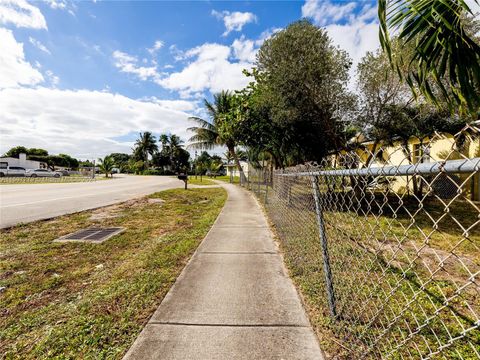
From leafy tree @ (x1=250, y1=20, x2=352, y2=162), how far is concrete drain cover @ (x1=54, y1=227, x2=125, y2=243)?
273 inches

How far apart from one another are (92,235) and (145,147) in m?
72.0

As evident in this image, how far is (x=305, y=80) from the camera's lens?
9234 millimetres

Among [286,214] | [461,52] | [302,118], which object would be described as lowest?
[286,214]

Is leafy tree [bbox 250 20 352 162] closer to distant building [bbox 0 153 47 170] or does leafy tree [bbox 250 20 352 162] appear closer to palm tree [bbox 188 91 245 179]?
palm tree [bbox 188 91 245 179]

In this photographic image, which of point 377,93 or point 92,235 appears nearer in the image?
point 92,235

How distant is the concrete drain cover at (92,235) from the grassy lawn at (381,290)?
397 centimetres

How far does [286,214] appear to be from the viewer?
564 cm

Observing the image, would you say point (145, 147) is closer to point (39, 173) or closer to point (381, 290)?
point (39, 173)

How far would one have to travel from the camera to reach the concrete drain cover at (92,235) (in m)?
5.65

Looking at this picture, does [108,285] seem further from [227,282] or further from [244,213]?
[244,213]

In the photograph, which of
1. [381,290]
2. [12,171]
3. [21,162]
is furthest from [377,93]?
[21,162]

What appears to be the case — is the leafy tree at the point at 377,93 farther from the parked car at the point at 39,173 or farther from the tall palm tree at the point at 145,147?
the tall palm tree at the point at 145,147

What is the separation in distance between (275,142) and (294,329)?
543 inches

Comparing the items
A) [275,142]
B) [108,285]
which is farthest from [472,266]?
[275,142]
